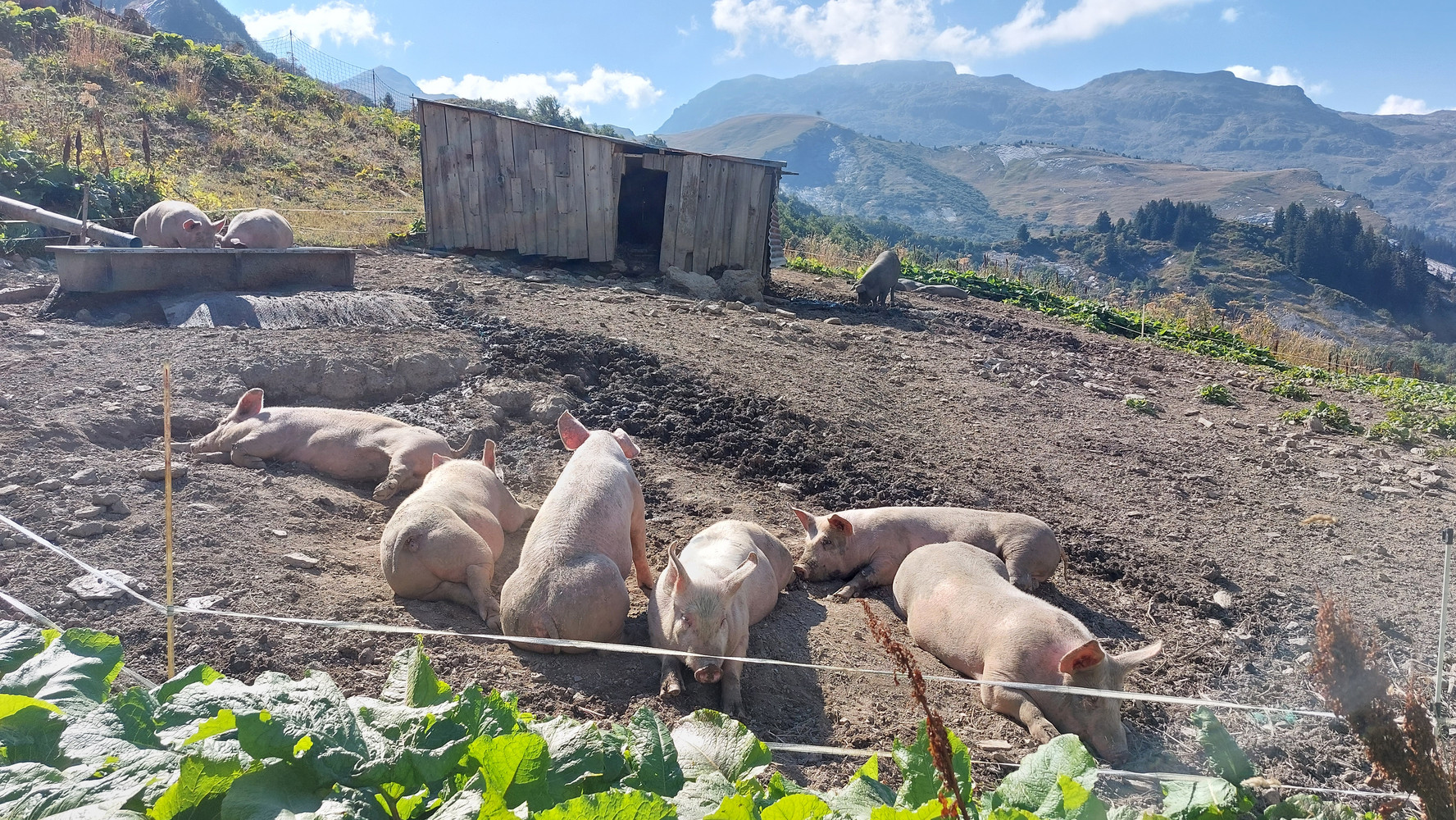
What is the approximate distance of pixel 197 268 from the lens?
9.92 meters

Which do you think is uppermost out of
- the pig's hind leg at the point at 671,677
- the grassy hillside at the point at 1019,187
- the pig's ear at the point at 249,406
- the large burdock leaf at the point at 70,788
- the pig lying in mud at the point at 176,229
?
the grassy hillside at the point at 1019,187

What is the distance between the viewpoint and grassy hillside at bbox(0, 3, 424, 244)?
15.9 metres

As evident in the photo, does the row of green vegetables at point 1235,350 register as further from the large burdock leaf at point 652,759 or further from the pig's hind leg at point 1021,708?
the large burdock leaf at point 652,759

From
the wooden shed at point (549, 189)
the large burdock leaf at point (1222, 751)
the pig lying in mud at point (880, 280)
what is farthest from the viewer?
the pig lying in mud at point (880, 280)

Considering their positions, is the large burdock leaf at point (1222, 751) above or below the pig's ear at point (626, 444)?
above

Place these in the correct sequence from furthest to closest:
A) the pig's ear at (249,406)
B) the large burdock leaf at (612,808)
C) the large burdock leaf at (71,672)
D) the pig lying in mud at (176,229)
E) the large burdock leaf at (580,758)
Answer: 1. the pig lying in mud at (176,229)
2. the pig's ear at (249,406)
3. the large burdock leaf at (71,672)
4. the large burdock leaf at (580,758)
5. the large burdock leaf at (612,808)

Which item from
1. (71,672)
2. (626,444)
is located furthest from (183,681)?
(626,444)

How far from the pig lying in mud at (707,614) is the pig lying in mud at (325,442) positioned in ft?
8.04

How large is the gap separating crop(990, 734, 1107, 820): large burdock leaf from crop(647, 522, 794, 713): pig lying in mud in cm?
201

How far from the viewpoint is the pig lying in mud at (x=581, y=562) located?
4348 mm

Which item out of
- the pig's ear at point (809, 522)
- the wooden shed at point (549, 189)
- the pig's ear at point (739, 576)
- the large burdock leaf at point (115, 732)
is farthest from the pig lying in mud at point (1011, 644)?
the wooden shed at point (549, 189)

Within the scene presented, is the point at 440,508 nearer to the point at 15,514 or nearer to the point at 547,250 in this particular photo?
the point at 15,514

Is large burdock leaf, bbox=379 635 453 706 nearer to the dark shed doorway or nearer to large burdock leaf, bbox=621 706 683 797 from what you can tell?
large burdock leaf, bbox=621 706 683 797

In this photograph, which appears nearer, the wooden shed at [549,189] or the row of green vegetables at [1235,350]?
the row of green vegetables at [1235,350]
